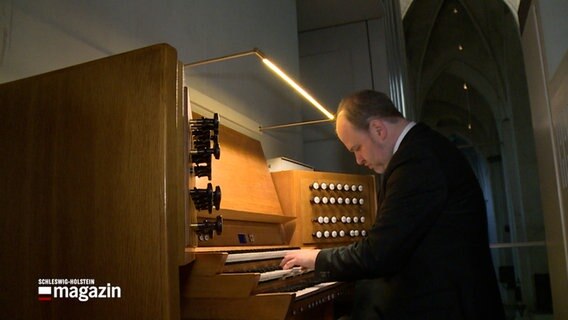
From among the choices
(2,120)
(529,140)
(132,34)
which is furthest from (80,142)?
(529,140)

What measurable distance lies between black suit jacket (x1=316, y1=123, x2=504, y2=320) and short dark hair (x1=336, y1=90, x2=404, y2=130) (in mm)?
213

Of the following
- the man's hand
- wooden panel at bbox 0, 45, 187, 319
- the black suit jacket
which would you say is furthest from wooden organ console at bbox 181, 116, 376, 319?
the black suit jacket

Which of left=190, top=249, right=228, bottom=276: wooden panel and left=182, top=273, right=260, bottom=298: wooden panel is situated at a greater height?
left=190, top=249, right=228, bottom=276: wooden panel

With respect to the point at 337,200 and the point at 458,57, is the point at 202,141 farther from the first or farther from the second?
the point at 458,57

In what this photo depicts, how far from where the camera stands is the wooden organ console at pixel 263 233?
6.05ft

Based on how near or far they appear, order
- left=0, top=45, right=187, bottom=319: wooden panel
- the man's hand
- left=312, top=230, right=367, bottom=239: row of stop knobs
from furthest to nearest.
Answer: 1. left=312, top=230, right=367, bottom=239: row of stop knobs
2. the man's hand
3. left=0, top=45, right=187, bottom=319: wooden panel

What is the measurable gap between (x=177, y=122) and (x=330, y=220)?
6.85ft

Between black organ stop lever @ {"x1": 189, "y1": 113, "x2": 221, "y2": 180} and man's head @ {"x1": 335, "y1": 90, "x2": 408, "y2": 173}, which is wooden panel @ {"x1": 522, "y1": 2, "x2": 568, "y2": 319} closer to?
man's head @ {"x1": 335, "y1": 90, "x2": 408, "y2": 173}

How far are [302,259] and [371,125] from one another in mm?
606

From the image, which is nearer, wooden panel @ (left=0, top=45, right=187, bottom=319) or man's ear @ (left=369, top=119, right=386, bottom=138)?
wooden panel @ (left=0, top=45, right=187, bottom=319)

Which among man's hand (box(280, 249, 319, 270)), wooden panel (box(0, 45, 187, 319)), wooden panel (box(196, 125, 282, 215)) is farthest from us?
wooden panel (box(196, 125, 282, 215))

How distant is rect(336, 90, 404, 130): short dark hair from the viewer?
6.42 ft

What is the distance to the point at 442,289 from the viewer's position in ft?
5.45

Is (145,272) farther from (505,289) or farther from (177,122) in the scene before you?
(505,289)
